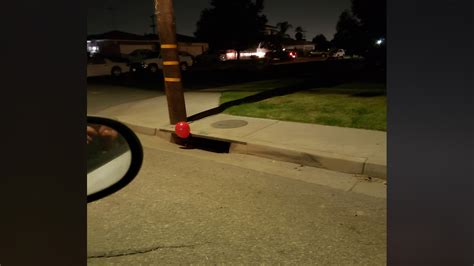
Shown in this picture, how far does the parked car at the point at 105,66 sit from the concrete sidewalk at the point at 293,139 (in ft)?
51.7

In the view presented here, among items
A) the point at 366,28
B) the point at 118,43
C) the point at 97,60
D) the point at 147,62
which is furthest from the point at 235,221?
the point at 118,43

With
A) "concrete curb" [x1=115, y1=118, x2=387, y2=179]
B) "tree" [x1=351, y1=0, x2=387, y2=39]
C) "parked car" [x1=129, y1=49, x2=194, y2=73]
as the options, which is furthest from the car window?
"concrete curb" [x1=115, y1=118, x2=387, y2=179]

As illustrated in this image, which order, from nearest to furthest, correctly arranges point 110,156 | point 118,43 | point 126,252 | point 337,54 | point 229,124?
1. point 110,156
2. point 126,252
3. point 229,124
4. point 118,43
5. point 337,54

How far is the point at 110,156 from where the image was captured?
6.72 ft

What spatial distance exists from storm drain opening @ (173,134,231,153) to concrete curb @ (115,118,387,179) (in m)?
0.12

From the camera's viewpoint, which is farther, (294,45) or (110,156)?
(294,45)

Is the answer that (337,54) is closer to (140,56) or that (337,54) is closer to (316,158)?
(140,56)

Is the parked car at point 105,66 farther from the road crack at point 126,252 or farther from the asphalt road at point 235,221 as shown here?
the road crack at point 126,252

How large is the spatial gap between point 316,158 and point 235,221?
7.66 feet

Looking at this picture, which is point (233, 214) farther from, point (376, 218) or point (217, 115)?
point (217, 115)

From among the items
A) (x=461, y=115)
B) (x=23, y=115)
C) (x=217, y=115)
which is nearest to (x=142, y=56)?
(x=217, y=115)

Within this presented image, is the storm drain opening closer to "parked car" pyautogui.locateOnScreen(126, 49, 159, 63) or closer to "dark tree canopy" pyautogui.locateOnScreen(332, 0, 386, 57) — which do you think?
"parked car" pyautogui.locateOnScreen(126, 49, 159, 63)

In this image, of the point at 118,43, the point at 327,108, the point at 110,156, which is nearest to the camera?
the point at 110,156

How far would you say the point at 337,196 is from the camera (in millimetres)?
4887
